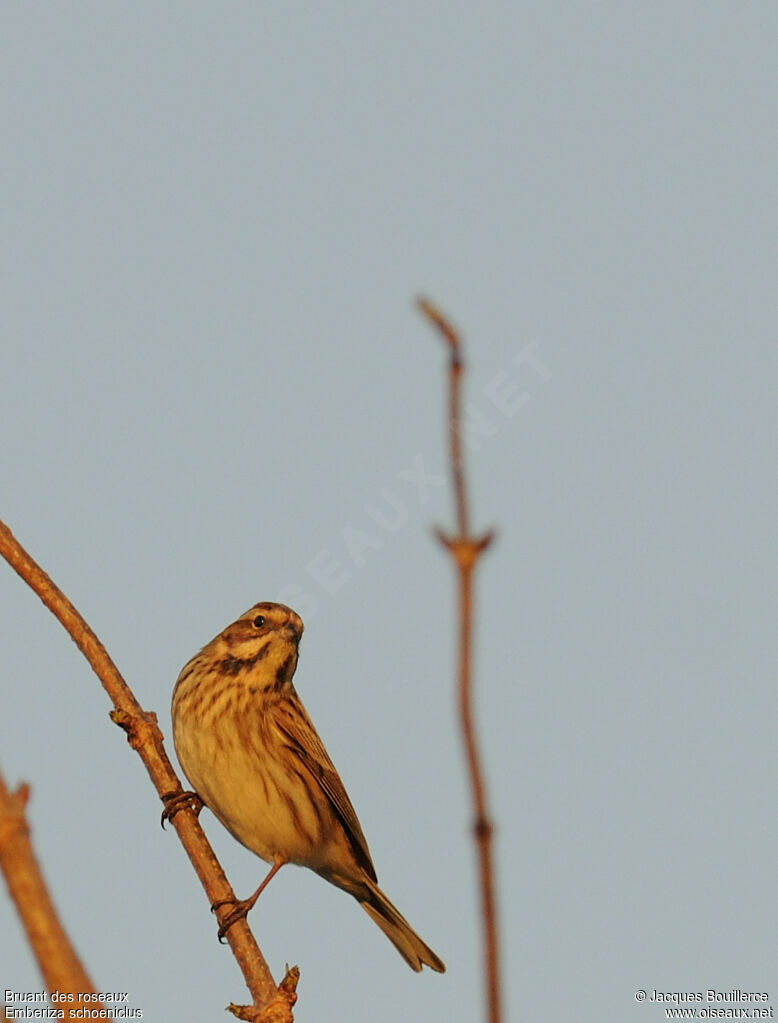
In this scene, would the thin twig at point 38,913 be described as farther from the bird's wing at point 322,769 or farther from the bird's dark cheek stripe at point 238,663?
the bird's wing at point 322,769

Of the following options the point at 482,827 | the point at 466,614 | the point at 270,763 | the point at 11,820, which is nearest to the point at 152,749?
the point at 270,763

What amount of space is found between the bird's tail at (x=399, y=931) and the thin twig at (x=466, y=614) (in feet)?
30.0

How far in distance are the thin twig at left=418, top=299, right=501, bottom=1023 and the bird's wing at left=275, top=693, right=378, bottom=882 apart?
906cm

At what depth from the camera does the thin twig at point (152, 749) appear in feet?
21.6

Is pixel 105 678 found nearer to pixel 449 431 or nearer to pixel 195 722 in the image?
pixel 195 722

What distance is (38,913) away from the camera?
2809 millimetres

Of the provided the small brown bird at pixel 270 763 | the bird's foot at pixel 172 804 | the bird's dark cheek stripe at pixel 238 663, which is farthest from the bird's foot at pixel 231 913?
the bird's dark cheek stripe at pixel 238 663

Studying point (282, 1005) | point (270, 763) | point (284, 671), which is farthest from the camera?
point (284, 671)

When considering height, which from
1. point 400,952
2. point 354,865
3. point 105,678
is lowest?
point 400,952

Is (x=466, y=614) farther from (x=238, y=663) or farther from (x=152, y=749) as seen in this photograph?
(x=238, y=663)

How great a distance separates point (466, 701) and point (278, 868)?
9.13 meters

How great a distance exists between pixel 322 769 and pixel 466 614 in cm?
935

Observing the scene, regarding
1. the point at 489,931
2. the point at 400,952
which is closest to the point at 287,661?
the point at 400,952

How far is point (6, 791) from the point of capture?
9.94 ft
